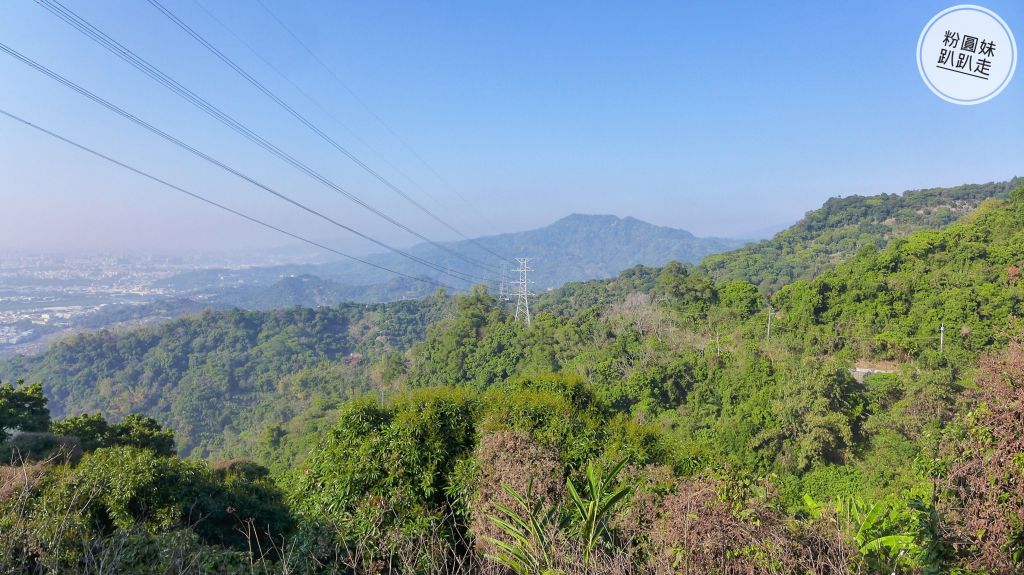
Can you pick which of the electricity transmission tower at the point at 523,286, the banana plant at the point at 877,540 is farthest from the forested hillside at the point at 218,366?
the banana plant at the point at 877,540

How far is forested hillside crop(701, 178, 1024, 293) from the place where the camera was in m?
44.5

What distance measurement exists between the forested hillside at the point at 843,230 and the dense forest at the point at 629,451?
18482 millimetres

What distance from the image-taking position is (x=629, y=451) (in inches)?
221

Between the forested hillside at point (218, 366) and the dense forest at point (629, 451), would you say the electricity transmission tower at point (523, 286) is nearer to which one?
the dense forest at point (629, 451)

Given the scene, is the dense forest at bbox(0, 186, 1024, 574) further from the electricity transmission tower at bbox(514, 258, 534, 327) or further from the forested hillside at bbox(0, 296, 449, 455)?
the electricity transmission tower at bbox(514, 258, 534, 327)

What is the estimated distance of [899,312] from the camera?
1883 cm

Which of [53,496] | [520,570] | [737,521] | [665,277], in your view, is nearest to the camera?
[520,570]

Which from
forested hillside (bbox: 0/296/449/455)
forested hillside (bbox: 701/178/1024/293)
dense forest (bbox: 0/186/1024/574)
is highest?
forested hillside (bbox: 701/178/1024/293)

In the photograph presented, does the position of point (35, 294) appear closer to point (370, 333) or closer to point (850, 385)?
point (370, 333)

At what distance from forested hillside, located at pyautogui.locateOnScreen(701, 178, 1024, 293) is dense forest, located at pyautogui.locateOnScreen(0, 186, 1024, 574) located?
60.6 feet

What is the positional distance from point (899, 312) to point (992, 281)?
3.16 metres

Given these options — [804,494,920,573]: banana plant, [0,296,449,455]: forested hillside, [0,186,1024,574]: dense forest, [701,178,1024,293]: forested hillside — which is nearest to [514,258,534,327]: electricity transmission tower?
[0,186,1024,574]: dense forest

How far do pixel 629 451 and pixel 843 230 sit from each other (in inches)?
2215

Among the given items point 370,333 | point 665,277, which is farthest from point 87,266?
point 665,277
